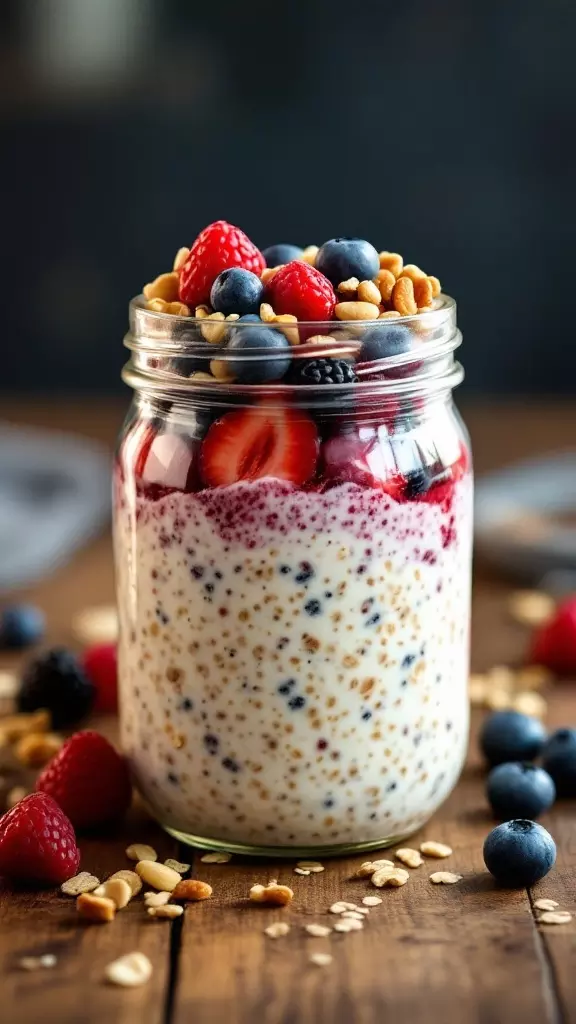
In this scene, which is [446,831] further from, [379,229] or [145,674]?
[379,229]

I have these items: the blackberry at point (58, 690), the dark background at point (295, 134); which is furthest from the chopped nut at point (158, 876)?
the dark background at point (295, 134)

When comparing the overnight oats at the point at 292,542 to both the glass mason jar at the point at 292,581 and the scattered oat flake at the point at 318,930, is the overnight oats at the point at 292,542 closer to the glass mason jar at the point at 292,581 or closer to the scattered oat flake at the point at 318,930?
the glass mason jar at the point at 292,581

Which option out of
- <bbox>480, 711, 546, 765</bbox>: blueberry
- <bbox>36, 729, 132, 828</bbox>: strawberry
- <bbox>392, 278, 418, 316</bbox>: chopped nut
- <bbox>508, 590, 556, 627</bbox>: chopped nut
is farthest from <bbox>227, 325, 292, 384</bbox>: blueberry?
<bbox>508, 590, 556, 627</bbox>: chopped nut

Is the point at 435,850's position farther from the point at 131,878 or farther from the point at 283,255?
the point at 283,255

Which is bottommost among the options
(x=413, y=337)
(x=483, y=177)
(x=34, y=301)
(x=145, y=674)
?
(x=145, y=674)

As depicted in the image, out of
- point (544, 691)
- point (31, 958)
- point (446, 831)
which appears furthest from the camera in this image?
point (544, 691)

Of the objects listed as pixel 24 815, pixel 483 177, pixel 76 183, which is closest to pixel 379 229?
pixel 483 177

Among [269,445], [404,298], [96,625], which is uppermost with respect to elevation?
[404,298]

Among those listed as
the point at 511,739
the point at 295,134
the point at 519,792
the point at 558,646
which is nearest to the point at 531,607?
the point at 558,646
